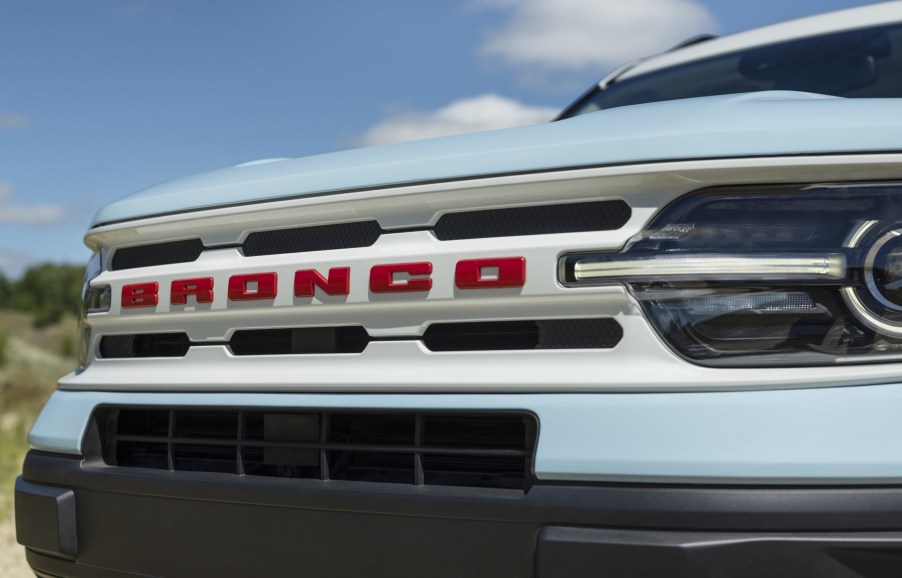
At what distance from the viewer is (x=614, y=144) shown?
65.2 inches

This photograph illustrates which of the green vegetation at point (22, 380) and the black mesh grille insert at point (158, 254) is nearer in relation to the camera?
the black mesh grille insert at point (158, 254)

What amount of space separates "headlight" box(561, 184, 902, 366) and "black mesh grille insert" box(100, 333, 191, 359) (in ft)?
3.49

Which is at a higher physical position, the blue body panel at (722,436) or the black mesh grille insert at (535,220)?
the black mesh grille insert at (535,220)

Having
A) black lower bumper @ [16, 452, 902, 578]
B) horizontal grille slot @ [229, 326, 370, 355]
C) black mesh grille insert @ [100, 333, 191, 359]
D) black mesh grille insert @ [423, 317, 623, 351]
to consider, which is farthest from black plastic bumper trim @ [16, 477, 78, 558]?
black mesh grille insert @ [423, 317, 623, 351]

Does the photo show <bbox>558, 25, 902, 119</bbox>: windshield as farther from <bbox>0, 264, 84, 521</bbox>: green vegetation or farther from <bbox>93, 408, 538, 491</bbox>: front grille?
<bbox>0, 264, 84, 521</bbox>: green vegetation

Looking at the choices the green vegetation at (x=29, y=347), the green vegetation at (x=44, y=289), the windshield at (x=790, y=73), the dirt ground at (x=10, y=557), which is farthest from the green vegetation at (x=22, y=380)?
the windshield at (x=790, y=73)

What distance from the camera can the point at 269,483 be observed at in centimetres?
190

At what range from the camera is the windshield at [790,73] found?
9.89ft

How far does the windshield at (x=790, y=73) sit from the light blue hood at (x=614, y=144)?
4.46 ft

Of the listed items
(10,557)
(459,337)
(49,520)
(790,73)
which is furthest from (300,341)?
(10,557)

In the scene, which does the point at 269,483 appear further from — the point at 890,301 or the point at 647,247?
the point at 890,301

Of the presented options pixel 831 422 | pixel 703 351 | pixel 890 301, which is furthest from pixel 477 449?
pixel 890 301

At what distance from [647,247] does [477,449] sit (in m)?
0.47

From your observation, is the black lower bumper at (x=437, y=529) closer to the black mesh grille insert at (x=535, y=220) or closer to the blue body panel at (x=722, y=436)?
the blue body panel at (x=722, y=436)
